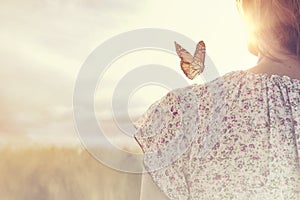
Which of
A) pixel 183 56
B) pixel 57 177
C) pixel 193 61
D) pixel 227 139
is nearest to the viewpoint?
pixel 227 139

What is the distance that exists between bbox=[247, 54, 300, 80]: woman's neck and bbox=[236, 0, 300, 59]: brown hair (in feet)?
0.04

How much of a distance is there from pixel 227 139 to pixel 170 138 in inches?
4.0

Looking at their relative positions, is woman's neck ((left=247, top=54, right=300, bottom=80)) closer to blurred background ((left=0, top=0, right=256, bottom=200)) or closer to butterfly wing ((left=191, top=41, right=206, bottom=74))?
butterfly wing ((left=191, top=41, right=206, bottom=74))

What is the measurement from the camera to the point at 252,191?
74 centimetres

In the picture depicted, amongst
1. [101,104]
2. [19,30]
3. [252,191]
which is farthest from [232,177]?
[19,30]

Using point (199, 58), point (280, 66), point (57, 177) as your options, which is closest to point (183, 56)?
point (199, 58)

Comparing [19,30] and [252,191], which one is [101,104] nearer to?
[19,30]

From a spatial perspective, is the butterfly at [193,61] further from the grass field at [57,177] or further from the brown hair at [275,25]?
the grass field at [57,177]

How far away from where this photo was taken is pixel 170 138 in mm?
812

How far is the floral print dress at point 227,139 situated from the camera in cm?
75

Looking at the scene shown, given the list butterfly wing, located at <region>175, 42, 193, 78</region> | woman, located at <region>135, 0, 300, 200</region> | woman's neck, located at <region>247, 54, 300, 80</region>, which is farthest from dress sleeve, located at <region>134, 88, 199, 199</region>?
butterfly wing, located at <region>175, 42, 193, 78</region>

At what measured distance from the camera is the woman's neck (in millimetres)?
800

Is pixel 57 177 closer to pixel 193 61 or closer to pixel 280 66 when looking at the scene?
pixel 193 61

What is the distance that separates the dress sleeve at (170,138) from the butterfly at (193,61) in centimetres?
16
